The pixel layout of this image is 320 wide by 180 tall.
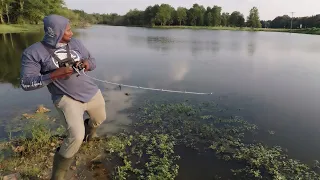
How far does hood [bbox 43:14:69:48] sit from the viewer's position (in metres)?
4.03

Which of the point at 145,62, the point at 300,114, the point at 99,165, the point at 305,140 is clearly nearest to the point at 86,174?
the point at 99,165

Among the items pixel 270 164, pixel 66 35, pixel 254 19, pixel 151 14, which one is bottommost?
pixel 270 164

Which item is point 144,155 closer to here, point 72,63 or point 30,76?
point 72,63

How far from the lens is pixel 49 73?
12.9 feet

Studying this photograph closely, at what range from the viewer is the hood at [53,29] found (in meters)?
4.03

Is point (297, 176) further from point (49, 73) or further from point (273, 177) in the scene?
point (49, 73)

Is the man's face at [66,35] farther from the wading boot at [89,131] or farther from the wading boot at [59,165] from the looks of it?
the wading boot at [89,131]

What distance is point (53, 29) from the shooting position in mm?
4035

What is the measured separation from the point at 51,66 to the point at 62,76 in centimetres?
32

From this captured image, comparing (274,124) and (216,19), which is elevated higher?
(216,19)

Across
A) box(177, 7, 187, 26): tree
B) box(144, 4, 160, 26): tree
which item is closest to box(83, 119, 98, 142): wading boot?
box(177, 7, 187, 26): tree

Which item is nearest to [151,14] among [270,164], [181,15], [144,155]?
[181,15]

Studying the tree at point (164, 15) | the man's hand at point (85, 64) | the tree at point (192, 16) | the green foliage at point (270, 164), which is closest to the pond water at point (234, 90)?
the green foliage at point (270, 164)

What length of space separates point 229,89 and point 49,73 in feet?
29.5
